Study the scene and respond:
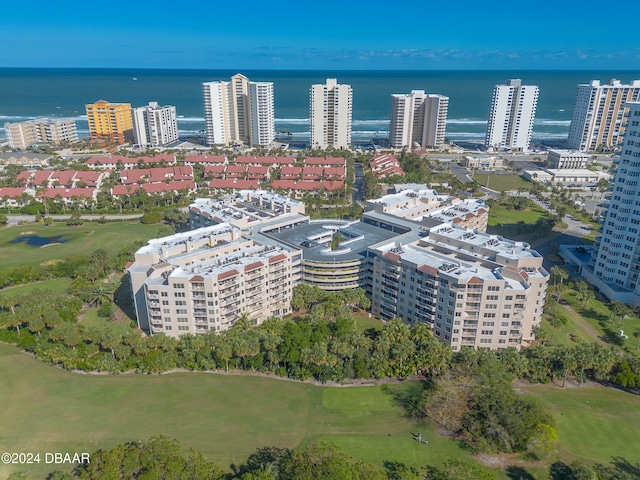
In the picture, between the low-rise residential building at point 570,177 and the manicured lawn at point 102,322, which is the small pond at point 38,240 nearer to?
the manicured lawn at point 102,322

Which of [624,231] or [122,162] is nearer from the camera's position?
[624,231]

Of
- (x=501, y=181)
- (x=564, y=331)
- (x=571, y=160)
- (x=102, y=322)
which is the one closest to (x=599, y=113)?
(x=571, y=160)

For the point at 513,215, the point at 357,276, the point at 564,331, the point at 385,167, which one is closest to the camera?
the point at 564,331

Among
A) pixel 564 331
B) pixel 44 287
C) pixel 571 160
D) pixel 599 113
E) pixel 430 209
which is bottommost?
pixel 564 331

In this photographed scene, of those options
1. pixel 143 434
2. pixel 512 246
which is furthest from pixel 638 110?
pixel 143 434

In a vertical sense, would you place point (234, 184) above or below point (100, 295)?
above

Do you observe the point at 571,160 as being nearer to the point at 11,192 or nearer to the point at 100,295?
the point at 100,295

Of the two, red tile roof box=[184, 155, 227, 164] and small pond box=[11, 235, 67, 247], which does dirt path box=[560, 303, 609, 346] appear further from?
red tile roof box=[184, 155, 227, 164]
